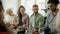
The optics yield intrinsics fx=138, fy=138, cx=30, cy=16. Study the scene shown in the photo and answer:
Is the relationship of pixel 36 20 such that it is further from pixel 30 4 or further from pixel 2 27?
pixel 2 27

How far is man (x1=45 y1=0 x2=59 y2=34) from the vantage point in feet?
3.72

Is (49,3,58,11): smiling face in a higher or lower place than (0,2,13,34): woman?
higher

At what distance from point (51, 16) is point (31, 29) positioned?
20 cm

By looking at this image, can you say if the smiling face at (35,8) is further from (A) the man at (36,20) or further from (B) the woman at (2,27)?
(B) the woman at (2,27)

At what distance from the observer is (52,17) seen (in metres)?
1.14

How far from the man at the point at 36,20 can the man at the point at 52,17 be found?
54mm

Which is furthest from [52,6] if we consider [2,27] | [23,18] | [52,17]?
[2,27]

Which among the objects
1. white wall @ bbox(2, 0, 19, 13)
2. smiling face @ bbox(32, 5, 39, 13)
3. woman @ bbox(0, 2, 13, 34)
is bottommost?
woman @ bbox(0, 2, 13, 34)

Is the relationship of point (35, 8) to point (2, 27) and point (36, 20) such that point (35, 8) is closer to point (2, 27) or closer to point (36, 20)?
point (36, 20)

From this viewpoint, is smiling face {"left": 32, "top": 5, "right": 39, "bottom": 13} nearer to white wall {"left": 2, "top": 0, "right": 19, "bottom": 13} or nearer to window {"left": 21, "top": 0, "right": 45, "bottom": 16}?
window {"left": 21, "top": 0, "right": 45, "bottom": 16}

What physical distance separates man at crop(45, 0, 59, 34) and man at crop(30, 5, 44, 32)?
5 cm

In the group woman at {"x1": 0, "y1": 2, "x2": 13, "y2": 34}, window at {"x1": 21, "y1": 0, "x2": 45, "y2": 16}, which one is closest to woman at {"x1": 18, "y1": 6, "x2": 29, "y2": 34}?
window at {"x1": 21, "y1": 0, "x2": 45, "y2": 16}

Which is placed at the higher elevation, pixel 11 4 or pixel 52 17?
pixel 11 4

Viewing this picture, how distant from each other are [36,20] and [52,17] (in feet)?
0.47
